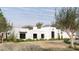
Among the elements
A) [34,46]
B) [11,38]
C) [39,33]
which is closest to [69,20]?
[39,33]

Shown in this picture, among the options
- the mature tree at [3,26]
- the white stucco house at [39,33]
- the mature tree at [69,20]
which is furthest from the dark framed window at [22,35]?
the mature tree at [69,20]

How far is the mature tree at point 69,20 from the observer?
2.88 m

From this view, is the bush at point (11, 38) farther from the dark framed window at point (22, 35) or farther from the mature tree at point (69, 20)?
the mature tree at point (69, 20)

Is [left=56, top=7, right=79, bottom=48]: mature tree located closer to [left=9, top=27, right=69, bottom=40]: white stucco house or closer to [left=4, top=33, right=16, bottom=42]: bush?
[left=9, top=27, right=69, bottom=40]: white stucco house

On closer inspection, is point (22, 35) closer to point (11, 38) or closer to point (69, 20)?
point (11, 38)

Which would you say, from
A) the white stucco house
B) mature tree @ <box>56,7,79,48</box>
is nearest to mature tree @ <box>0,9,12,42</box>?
the white stucco house

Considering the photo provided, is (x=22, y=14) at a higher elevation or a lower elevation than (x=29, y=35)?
higher

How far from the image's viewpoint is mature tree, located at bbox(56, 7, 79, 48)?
113 inches

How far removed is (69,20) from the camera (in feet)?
9.50

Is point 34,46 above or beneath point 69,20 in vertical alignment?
beneath
